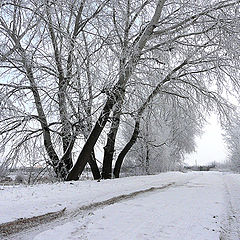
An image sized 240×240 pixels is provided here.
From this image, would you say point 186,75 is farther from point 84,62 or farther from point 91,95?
point 84,62

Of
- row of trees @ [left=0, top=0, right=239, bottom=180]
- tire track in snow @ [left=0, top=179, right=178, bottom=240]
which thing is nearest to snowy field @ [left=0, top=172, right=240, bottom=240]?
tire track in snow @ [left=0, top=179, right=178, bottom=240]

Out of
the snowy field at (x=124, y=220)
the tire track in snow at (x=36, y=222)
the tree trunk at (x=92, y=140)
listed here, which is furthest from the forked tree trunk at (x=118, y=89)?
the tire track in snow at (x=36, y=222)

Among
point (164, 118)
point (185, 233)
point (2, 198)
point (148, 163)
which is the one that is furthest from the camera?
point (148, 163)

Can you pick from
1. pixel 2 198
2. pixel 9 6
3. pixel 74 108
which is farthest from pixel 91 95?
pixel 2 198

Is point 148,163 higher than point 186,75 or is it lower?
lower

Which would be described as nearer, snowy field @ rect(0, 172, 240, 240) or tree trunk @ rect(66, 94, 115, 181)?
snowy field @ rect(0, 172, 240, 240)

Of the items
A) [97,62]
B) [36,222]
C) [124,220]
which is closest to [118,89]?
[97,62]

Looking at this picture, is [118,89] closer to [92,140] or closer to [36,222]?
[92,140]

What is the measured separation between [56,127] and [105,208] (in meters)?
6.18

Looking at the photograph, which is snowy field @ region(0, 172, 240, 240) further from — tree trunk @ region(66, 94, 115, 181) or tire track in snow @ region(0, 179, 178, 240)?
tree trunk @ region(66, 94, 115, 181)

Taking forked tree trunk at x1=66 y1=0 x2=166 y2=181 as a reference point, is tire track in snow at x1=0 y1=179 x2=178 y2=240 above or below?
below

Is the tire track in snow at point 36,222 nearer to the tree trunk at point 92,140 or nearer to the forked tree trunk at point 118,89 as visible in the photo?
the forked tree trunk at point 118,89

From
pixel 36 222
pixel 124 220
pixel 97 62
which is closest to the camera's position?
pixel 36 222

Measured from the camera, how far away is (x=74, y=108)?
881 cm
